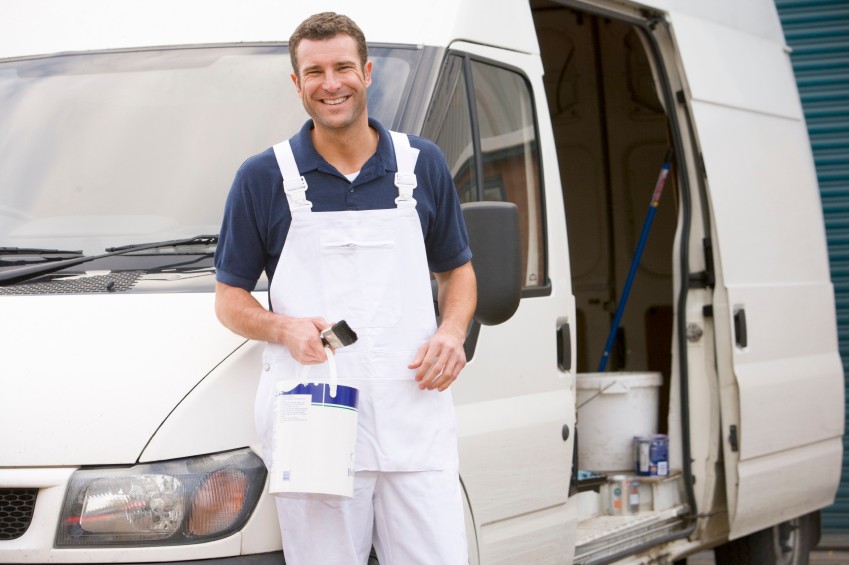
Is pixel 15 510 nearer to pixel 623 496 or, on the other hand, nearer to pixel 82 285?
pixel 82 285

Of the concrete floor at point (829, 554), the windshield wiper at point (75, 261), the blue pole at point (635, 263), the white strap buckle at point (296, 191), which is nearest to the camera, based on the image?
the white strap buckle at point (296, 191)

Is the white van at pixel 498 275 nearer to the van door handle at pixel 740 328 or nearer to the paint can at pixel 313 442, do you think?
the van door handle at pixel 740 328

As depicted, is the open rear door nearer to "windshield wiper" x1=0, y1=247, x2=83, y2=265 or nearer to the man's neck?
the man's neck

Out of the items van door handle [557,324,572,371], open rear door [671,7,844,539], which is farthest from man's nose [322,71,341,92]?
open rear door [671,7,844,539]

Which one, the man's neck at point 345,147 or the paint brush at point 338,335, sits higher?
the man's neck at point 345,147

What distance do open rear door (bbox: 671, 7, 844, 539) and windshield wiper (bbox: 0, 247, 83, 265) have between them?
277 centimetres

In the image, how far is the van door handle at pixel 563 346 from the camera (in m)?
4.79

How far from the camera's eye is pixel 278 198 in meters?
3.46

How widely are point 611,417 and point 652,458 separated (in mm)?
324

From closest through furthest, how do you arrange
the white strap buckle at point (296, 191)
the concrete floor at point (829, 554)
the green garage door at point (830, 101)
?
the white strap buckle at point (296, 191) < the concrete floor at point (829, 554) < the green garage door at point (830, 101)

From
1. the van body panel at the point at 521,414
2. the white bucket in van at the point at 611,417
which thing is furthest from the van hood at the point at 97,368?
the white bucket in van at the point at 611,417

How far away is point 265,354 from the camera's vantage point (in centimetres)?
344

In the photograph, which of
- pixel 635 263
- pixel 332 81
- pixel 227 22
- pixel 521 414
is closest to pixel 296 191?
pixel 332 81

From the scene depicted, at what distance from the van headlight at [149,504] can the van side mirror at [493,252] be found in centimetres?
83
